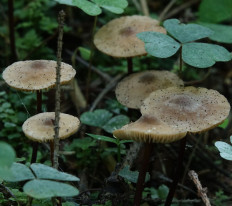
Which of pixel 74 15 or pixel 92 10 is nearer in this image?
pixel 92 10

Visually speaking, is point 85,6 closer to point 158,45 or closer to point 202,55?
point 158,45

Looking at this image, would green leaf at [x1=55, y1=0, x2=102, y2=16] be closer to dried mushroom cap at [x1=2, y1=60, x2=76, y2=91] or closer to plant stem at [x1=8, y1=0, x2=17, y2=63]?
dried mushroom cap at [x1=2, y1=60, x2=76, y2=91]

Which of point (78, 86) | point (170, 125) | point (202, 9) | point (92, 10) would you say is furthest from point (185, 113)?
point (202, 9)

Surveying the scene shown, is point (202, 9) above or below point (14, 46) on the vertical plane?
above

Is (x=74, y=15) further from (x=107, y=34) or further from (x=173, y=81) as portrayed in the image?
(x=173, y=81)

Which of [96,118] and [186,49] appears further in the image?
[96,118]

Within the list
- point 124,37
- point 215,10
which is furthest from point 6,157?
point 215,10

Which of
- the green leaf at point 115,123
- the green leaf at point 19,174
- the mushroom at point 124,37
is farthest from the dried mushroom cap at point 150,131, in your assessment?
the mushroom at point 124,37
